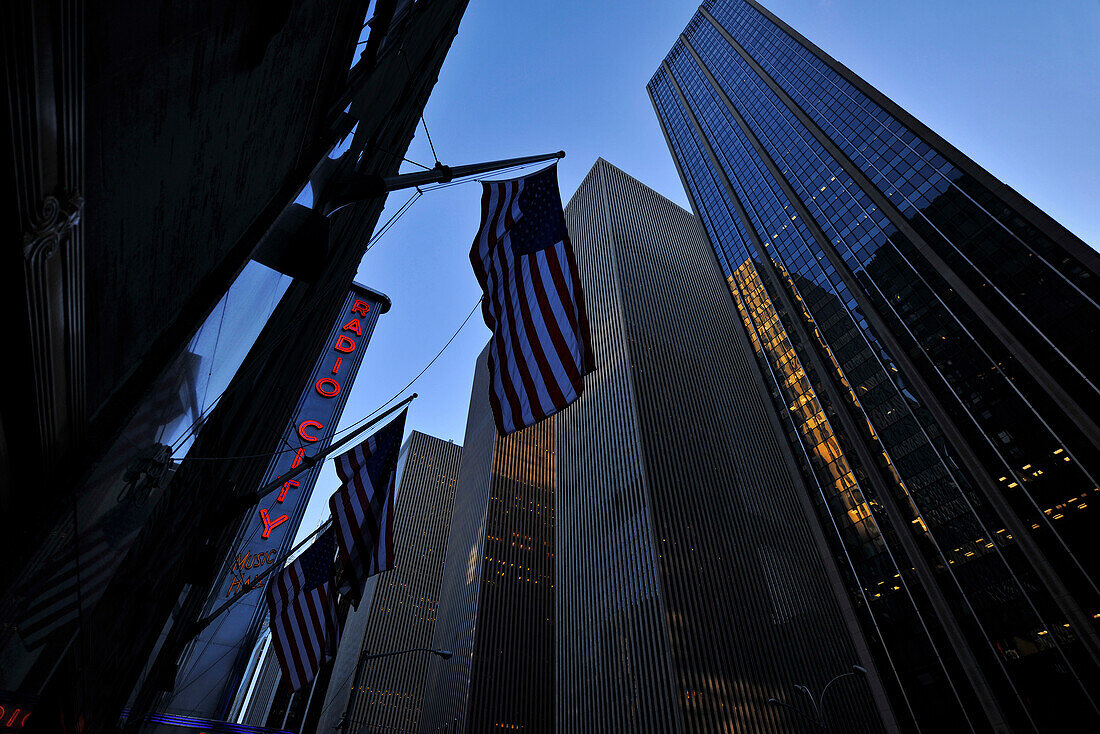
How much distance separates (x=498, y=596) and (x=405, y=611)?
39.3m

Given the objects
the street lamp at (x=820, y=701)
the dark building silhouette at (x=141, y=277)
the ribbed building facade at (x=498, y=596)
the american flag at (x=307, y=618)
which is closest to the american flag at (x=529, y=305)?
the dark building silhouette at (x=141, y=277)

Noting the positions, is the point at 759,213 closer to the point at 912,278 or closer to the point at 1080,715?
the point at 912,278

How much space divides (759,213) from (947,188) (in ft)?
82.9

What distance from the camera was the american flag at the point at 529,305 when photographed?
9.92 metres

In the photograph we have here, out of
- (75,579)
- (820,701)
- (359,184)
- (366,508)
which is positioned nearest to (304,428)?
(366,508)

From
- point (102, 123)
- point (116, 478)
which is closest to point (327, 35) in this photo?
point (102, 123)

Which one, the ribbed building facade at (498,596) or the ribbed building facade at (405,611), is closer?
the ribbed building facade at (498,596)

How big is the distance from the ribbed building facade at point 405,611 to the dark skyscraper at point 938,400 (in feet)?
305

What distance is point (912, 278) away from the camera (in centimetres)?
5269

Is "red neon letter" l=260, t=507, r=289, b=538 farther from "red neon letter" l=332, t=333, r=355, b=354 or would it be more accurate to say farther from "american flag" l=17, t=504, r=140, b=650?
"american flag" l=17, t=504, r=140, b=650

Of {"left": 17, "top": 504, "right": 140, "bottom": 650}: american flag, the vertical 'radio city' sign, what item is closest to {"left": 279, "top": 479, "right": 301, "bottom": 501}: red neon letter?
the vertical 'radio city' sign

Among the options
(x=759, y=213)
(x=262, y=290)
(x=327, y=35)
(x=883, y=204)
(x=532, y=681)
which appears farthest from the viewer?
(x=532, y=681)

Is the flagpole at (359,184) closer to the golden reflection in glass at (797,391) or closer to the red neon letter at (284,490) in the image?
the red neon letter at (284,490)

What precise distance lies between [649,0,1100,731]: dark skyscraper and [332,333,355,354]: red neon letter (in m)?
45.9
